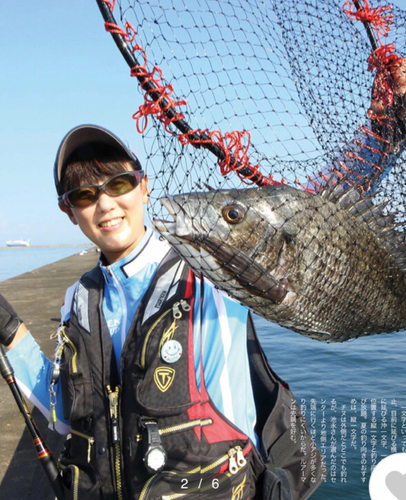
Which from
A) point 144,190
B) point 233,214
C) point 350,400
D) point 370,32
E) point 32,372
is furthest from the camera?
point 350,400

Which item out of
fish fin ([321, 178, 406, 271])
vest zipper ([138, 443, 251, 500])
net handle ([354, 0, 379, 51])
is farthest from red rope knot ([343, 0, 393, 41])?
vest zipper ([138, 443, 251, 500])

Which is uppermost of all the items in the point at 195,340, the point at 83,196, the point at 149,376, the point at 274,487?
the point at 83,196

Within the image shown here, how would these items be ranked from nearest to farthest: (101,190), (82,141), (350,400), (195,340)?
(195,340) → (101,190) → (82,141) → (350,400)

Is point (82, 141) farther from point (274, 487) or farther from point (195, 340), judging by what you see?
point (274, 487)

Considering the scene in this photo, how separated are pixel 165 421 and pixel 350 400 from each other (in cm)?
651

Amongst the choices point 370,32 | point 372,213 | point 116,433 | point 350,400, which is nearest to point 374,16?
point 370,32

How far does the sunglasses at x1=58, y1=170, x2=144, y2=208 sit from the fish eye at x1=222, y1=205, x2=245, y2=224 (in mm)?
524

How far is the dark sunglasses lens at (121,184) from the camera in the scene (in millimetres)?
2295

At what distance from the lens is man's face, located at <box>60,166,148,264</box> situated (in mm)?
2318

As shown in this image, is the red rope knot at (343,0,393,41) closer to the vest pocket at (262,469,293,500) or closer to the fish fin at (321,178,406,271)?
the fish fin at (321,178,406,271)

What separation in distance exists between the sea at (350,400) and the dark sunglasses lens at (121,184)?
5.00 metres

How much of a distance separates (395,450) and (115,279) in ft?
17.8

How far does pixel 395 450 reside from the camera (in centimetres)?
630

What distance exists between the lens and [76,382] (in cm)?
234
